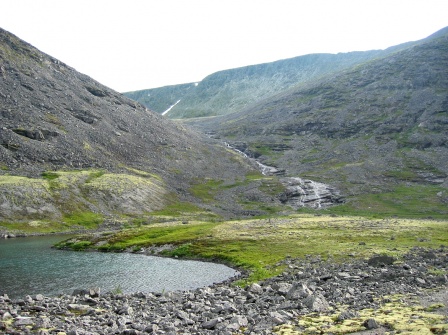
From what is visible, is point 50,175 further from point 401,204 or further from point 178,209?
point 401,204

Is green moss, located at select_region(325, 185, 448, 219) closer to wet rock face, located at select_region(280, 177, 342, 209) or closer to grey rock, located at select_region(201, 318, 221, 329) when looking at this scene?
wet rock face, located at select_region(280, 177, 342, 209)

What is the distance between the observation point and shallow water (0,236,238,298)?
50.6 meters

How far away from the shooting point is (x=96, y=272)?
61.6 meters

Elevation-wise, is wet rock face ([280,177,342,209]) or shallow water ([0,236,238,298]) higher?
shallow water ([0,236,238,298])

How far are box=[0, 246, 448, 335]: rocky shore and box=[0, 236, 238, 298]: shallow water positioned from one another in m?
10.8

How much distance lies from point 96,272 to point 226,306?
36524 mm

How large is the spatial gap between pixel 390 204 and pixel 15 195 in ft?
489

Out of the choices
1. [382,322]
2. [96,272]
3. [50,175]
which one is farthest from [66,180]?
[382,322]

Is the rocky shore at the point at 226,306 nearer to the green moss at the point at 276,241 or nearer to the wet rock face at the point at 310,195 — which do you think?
the green moss at the point at 276,241

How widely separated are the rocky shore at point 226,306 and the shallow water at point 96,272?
10.8m

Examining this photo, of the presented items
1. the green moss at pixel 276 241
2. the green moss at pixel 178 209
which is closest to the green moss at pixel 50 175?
the green moss at pixel 178 209

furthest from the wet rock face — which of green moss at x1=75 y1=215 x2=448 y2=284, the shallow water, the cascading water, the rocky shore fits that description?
the rocky shore

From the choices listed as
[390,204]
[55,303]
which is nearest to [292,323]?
[55,303]

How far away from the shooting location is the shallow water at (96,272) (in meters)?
50.6
